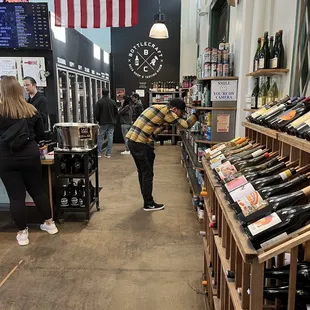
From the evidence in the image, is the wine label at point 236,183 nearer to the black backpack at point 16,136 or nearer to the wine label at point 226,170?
the wine label at point 226,170

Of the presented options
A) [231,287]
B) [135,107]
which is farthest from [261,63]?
[135,107]

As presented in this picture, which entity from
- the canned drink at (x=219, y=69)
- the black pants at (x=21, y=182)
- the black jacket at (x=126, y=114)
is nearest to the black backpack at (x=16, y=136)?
the black pants at (x=21, y=182)

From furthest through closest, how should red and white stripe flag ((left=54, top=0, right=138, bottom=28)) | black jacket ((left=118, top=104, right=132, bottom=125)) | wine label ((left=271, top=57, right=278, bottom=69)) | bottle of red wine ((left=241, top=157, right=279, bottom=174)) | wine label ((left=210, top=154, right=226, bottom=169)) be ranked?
black jacket ((left=118, top=104, right=132, bottom=125)) → red and white stripe flag ((left=54, top=0, right=138, bottom=28)) → wine label ((left=271, top=57, right=278, bottom=69)) → wine label ((left=210, top=154, right=226, bottom=169)) → bottle of red wine ((left=241, top=157, right=279, bottom=174))

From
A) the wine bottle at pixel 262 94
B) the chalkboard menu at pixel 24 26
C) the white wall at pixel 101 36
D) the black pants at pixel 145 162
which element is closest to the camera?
the wine bottle at pixel 262 94

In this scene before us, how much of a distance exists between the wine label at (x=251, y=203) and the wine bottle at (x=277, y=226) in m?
0.12

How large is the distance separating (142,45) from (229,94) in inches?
302

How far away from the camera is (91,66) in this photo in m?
8.44

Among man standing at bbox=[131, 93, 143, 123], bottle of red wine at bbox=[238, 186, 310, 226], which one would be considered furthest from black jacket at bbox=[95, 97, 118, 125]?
bottle of red wine at bbox=[238, 186, 310, 226]

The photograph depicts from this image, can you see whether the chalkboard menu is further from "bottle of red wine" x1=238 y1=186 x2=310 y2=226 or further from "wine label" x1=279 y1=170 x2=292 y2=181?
"bottle of red wine" x1=238 y1=186 x2=310 y2=226

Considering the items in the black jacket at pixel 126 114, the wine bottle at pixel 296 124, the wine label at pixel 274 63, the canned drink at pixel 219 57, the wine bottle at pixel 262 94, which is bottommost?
the black jacket at pixel 126 114

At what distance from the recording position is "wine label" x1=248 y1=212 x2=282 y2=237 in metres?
1.18

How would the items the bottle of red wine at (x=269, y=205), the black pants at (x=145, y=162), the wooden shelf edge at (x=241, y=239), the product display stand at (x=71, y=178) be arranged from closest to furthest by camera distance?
the wooden shelf edge at (x=241, y=239), the bottle of red wine at (x=269, y=205), the product display stand at (x=71, y=178), the black pants at (x=145, y=162)

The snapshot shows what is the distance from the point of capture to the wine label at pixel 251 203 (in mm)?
1330

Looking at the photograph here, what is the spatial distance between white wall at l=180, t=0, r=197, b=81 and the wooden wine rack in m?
8.80
